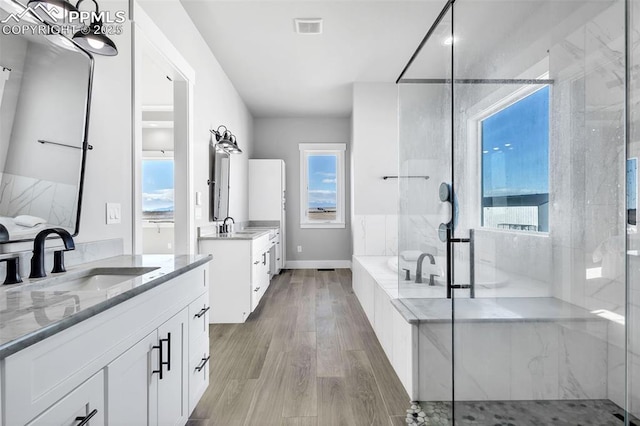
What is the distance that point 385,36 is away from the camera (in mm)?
3279

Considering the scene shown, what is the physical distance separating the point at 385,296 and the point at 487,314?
3.89 feet

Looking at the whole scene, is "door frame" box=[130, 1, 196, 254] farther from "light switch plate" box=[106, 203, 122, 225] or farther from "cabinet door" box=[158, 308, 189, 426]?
"cabinet door" box=[158, 308, 189, 426]

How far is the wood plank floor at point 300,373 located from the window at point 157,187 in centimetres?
279

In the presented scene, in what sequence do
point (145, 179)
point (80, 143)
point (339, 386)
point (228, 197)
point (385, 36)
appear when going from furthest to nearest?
point (145, 179) → point (228, 197) → point (385, 36) → point (339, 386) → point (80, 143)

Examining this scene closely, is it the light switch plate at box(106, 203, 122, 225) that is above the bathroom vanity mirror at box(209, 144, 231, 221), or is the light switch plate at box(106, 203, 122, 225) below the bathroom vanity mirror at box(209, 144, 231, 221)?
below

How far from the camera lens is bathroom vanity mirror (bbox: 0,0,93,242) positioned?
1.18 meters

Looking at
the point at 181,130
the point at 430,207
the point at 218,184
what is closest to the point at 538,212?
the point at 430,207

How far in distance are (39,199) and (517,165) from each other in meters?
1.84

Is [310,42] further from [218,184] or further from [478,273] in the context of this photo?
[478,273]

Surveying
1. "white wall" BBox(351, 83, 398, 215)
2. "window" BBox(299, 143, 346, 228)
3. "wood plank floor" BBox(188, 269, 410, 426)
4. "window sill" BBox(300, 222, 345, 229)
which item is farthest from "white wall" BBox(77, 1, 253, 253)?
"window sill" BBox(300, 222, 345, 229)

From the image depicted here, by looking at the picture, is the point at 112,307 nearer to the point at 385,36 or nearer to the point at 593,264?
the point at 593,264

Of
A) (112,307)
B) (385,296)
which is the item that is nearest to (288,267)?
(385,296)

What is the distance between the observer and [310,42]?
11.1 feet

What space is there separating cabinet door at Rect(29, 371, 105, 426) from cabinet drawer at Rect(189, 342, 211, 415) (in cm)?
73
